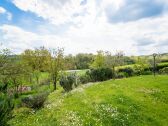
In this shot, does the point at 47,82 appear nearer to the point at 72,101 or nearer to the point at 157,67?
the point at 157,67

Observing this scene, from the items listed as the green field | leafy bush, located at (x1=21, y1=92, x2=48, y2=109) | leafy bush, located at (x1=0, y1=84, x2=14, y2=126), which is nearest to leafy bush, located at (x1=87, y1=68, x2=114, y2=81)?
the green field

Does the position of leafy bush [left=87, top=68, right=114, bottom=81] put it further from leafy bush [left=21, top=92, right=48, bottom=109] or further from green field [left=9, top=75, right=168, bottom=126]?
leafy bush [left=21, top=92, right=48, bottom=109]

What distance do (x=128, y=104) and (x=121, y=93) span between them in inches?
124

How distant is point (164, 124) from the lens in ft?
76.7

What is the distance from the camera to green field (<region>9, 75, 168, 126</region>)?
20.5m

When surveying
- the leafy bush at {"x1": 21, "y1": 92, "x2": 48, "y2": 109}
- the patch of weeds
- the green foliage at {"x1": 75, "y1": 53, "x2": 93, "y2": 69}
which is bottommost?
the patch of weeds

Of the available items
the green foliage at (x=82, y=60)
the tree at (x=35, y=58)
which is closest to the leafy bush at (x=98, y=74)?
the tree at (x=35, y=58)

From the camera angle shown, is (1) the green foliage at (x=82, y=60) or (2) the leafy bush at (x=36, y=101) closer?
(2) the leafy bush at (x=36, y=101)

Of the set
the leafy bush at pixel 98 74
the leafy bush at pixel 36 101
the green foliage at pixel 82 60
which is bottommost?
the leafy bush at pixel 36 101

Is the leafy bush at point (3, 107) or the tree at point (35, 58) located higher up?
the tree at point (35, 58)

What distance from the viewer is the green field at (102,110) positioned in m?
20.5

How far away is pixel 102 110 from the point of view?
23031 mm

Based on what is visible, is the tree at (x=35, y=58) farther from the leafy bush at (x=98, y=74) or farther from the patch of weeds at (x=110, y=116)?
the patch of weeds at (x=110, y=116)

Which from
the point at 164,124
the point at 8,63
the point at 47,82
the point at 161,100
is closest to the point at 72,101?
the point at 164,124
